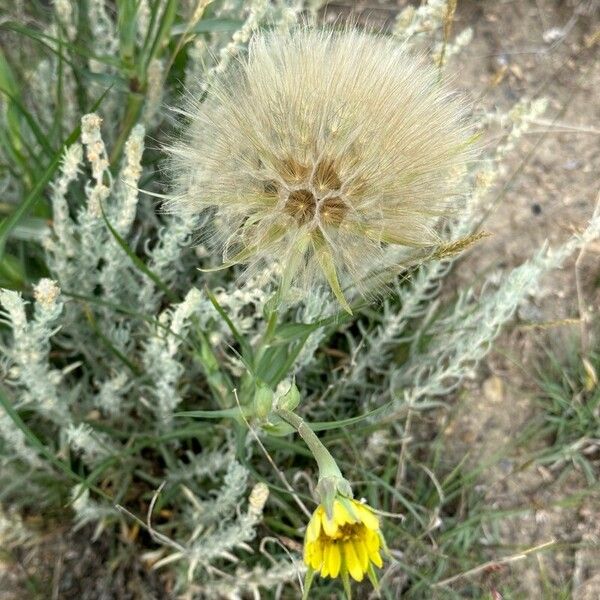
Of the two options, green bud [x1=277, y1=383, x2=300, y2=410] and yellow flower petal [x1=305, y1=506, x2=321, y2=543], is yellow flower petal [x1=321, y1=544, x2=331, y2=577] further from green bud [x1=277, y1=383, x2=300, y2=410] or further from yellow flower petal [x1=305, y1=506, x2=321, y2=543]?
green bud [x1=277, y1=383, x2=300, y2=410]

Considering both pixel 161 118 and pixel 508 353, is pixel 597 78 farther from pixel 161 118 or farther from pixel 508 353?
pixel 161 118

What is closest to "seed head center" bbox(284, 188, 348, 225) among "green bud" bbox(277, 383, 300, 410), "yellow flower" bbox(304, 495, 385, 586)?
"green bud" bbox(277, 383, 300, 410)

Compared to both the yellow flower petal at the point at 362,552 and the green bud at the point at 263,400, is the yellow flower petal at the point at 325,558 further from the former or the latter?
the green bud at the point at 263,400

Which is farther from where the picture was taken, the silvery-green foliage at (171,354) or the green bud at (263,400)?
the silvery-green foliage at (171,354)

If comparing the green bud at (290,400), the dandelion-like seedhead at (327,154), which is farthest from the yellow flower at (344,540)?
the dandelion-like seedhead at (327,154)

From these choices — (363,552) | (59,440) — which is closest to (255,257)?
(363,552)

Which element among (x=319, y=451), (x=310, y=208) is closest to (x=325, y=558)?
(x=319, y=451)

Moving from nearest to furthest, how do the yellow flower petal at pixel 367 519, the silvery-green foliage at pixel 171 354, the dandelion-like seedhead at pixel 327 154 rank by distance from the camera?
the yellow flower petal at pixel 367 519 < the dandelion-like seedhead at pixel 327 154 < the silvery-green foliage at pixel 171 354
